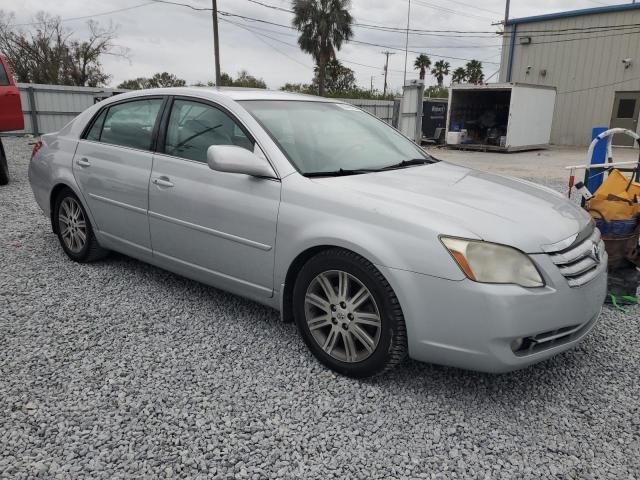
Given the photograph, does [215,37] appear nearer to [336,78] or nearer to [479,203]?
[336,78]

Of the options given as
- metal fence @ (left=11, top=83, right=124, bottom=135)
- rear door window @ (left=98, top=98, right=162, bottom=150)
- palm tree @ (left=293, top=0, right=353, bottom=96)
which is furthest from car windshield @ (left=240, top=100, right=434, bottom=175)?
palm tree @ (left=293, top=0, right=353, bottom=96)

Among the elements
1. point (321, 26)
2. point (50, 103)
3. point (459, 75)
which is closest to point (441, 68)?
point (459, 75)

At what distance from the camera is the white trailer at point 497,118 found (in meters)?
18.5

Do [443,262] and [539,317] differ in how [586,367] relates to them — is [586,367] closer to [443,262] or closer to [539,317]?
[539,317]

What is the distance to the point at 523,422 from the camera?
8.11 ft

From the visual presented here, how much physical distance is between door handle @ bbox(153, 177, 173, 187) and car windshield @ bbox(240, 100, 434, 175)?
0.73 meters

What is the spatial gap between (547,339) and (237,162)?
185 centimetres

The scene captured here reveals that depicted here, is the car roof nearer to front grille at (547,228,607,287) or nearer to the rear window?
front grille at (547,228,607,287)

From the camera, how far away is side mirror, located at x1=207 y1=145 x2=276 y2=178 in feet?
9.52

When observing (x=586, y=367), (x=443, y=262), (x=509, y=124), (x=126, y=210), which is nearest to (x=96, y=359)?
(x=126, y=210)

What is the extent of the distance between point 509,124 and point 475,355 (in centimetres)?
1739

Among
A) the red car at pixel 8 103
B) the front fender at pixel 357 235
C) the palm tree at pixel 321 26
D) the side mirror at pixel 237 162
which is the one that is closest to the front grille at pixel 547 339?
the front fender at pixel 357 235

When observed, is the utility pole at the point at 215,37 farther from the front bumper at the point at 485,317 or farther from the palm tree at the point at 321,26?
the front bumper at the point at 485,317

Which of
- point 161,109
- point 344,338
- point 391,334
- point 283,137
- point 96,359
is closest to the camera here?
point 391,334
